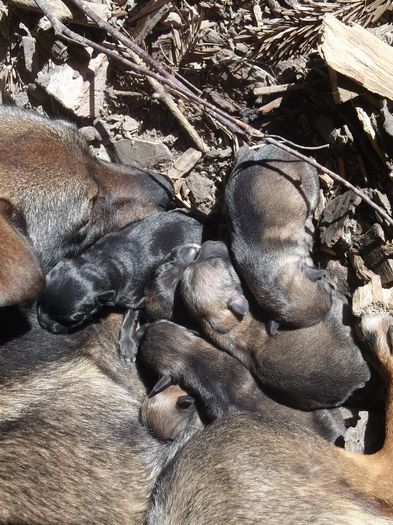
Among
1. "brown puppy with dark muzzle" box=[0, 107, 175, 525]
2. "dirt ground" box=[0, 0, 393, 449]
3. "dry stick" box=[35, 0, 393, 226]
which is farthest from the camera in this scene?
"dirt ground" box=[0, 0, 393, 449]

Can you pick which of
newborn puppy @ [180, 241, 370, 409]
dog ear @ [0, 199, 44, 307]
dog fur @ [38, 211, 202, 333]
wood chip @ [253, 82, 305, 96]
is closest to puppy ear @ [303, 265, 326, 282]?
newborn puppy @ [180, 241, 370, 409]

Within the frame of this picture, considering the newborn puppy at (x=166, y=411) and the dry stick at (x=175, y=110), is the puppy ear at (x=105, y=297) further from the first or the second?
the dry stick at (x=175, y=110)

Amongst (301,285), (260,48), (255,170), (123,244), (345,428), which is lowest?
(345,428)

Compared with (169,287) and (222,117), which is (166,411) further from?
(222,117)

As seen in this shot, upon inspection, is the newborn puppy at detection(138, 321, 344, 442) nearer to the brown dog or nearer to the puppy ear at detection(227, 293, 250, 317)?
the puppy ear at detection(227, 293, 250, 317)

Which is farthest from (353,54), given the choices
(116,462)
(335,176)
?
(116,462)

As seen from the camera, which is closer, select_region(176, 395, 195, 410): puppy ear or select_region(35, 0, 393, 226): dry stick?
select_region(35, 0, 393, 226): dry stick

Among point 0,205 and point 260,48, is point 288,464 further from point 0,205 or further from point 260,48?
point 260,48
